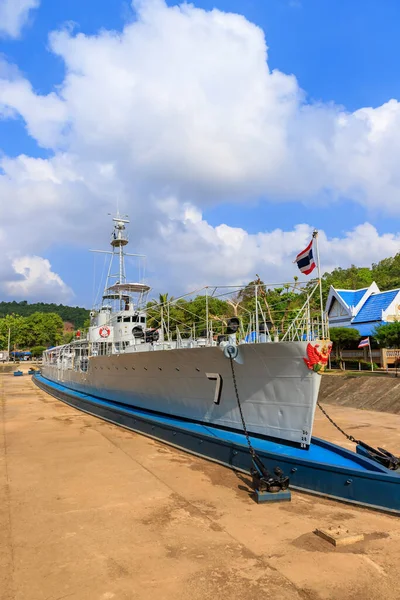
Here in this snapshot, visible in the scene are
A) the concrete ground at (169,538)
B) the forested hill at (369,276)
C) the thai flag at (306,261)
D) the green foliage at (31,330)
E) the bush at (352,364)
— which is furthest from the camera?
the green foliage at (31,330)

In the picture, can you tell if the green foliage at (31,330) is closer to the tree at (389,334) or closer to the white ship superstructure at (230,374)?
the tree at (389,334)

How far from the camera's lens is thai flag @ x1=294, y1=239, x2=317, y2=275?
29.5 ft

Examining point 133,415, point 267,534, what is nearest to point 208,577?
point 267,534

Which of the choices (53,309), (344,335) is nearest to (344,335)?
(344,335)

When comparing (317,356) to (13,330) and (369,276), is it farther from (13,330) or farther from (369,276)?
(13,330)

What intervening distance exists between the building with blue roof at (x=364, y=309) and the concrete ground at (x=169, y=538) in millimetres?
22934

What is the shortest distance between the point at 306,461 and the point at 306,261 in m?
4.04

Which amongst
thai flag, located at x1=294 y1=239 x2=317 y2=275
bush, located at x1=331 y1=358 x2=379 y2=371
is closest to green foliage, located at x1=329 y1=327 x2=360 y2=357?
bush, located at x1=331 y1=358 x2=379 y2=371

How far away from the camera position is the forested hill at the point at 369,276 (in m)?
54.6

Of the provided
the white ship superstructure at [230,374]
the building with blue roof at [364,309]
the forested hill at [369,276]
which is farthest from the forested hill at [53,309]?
the white ship superstructure at [230,374]

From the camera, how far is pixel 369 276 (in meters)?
60.6

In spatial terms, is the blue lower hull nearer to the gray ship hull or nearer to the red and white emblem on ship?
the gray ship hull

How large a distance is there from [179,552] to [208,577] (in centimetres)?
69

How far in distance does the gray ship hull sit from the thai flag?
1.72m
